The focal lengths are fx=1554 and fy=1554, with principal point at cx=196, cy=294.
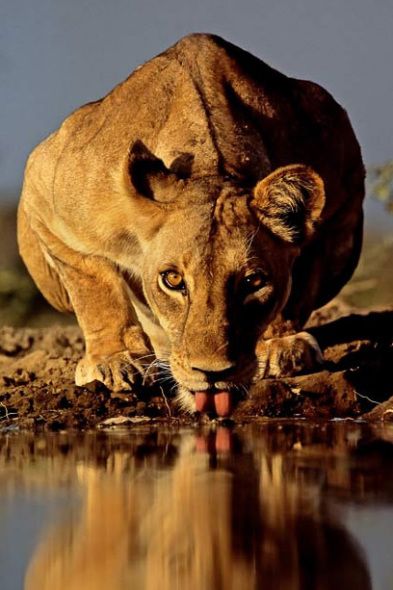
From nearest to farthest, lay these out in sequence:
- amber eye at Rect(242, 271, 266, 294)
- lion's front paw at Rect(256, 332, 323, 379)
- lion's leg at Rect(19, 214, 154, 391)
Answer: amber eye at Rect(242, 271, 266, 294) → lion's front paw at Rect(256, 332, 323, 379) → lion's leg at Rect(19, 214, 154, 391)

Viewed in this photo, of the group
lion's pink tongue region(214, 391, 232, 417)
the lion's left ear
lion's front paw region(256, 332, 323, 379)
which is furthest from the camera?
lion's front paw region(256, 332, 323, 379)

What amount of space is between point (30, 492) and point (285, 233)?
2.50 m

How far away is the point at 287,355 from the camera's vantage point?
7711 millimetres

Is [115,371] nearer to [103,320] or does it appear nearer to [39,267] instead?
[103,320]

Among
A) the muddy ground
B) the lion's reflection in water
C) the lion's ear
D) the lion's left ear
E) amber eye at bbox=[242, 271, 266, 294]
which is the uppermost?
the lion's ear

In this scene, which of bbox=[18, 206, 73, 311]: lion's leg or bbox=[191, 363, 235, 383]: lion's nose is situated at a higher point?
bbox=[18, 206, 73, 311]: lion's leg

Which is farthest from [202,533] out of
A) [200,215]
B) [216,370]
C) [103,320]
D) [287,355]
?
[103,320]

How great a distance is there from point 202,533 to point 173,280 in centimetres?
272

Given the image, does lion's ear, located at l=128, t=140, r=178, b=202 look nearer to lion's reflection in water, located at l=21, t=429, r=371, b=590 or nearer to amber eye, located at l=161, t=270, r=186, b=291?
amber eye, located at l=161, t=270, r=186, b=291

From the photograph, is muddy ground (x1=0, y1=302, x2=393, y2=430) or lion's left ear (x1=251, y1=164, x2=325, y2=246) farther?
muddy ground (x1=0, y1=302, x2=393, y2=430)

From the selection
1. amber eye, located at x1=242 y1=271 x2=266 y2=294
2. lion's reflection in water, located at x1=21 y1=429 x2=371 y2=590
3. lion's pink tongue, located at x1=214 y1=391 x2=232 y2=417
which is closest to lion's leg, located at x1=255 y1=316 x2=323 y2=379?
amber eye, located at x1=242 y1=271 x2=266 y2=294

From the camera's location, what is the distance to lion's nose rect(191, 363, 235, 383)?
256 inches

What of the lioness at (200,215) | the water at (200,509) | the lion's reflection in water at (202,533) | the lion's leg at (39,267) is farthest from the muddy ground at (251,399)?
the lion's reflection in water at (202,533)

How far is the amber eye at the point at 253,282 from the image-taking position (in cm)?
683
